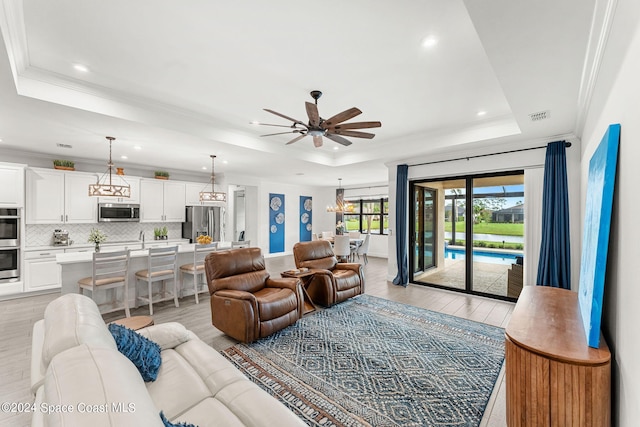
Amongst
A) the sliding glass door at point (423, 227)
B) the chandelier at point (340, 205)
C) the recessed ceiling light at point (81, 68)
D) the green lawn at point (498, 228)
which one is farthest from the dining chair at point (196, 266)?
the chandelier at point (340, 205)

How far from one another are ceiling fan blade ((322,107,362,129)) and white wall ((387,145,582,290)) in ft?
10.1

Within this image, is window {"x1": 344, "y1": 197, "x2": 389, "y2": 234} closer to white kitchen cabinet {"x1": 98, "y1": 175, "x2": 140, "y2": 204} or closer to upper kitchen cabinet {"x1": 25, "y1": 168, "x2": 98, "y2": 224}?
white kitchen cabinet {"x1": 98, "y1": 175, "x2": 140, "y2": 204}

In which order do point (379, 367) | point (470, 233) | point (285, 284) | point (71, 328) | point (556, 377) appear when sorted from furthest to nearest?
1. point (470, 233)
2. point (285, 284)
3. point (379, 367)
4. point (556, 377)
5. point (71, 328)

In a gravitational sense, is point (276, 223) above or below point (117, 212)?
below

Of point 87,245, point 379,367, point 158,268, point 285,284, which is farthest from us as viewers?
point 87,245

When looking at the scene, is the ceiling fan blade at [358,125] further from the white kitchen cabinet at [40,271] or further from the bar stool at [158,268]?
the white kitchen cabinet at [40,271]

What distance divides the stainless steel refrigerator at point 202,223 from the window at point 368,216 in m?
5.08

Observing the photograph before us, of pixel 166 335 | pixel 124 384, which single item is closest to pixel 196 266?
pixel 166 335

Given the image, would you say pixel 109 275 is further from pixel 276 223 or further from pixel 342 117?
pixel 276 223

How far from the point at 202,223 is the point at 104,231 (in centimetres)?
202

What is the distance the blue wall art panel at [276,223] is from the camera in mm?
9477

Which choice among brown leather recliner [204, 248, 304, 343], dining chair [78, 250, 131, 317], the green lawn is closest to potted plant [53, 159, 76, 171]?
dining chair [78, 250, 131, 317]

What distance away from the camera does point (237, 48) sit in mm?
2539

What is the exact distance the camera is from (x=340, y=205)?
1038 cm
